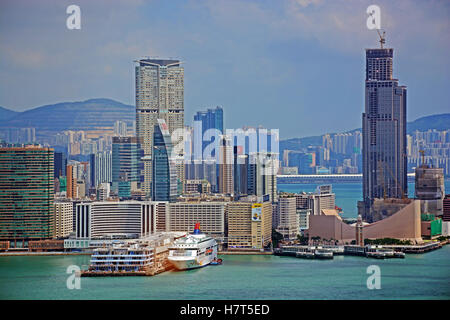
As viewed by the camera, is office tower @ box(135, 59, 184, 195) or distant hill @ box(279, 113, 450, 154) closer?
distant hill @ box(279, 113, 450, 154)

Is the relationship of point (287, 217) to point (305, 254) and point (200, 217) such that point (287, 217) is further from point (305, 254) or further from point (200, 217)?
point (305, 254)

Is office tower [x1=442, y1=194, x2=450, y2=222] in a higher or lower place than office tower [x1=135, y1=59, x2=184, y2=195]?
lower

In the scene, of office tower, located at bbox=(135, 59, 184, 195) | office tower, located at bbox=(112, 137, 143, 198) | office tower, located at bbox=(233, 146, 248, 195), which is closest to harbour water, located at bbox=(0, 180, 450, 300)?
office tower, located at bbox=(233, 146, 248, 195)

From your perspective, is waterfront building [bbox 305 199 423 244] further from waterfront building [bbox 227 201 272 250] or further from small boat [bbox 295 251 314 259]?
small boat [bbox 295 251 314 259]

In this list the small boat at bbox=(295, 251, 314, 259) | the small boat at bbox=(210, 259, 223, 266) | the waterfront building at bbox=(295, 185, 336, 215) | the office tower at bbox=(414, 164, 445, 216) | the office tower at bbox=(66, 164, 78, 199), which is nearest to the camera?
the small boat at bbox=(210, 259, 223, 266)

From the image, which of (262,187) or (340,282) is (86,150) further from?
(340,282)

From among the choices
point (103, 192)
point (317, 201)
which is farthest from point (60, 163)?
point (317, 201)

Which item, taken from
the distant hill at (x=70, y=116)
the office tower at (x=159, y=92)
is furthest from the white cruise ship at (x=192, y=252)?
the office tower at (x=159, y=92)
